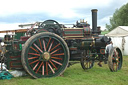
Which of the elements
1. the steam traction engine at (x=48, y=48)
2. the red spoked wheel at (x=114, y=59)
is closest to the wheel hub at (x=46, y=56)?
the steam traction engine at (x=48, y=48)

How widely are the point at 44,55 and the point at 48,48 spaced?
44 centimetres

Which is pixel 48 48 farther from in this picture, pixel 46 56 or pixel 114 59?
pixel 114 59

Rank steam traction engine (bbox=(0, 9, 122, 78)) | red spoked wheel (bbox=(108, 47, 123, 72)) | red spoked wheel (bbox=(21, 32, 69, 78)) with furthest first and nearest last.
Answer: red spoked wheel (bbox=(108, 47, 123, 72)), steam traction engine (bbox=(0, 9, 122, 78)), red spoked wheel (bbox=(21, 32, 69, 78))

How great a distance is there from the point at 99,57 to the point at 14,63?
3.97 metres

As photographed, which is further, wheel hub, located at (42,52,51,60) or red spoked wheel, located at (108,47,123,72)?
red spoked wheel, located at (108,47,123,72)

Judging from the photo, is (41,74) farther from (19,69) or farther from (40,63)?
(19,69)

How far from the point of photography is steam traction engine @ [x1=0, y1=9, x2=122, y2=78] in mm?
6355

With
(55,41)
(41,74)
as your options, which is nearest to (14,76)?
(41,74)

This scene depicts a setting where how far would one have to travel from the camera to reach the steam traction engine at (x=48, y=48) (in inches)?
250

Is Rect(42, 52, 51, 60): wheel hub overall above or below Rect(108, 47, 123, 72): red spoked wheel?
above

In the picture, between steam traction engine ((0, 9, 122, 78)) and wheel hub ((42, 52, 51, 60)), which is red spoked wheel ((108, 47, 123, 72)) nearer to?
steam traction engine ((0, 9, 122, 78))

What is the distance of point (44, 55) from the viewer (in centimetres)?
636

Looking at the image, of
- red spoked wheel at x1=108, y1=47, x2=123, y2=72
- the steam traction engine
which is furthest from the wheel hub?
red spoked wheel at x1=108, y1=47, x2=123, y2=72

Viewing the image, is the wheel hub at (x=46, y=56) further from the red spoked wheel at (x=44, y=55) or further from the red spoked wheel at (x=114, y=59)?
the red spoked wheel at (x=114, y=59)
